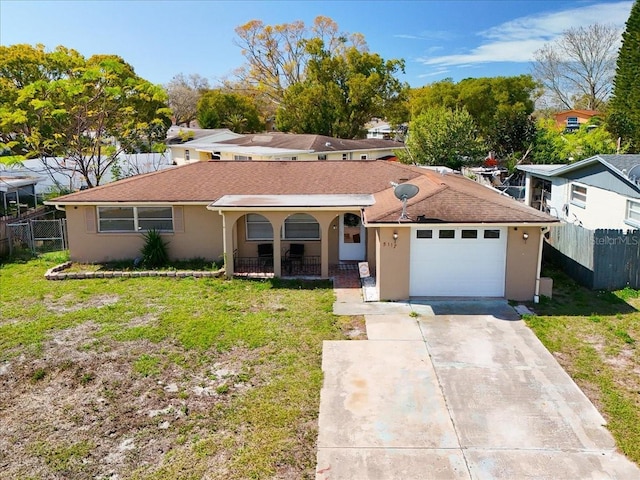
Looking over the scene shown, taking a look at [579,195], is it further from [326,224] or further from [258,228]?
[258,228]

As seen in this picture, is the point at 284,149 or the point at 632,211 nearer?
the point at 632,211

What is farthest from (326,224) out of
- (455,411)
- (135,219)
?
(455,411)

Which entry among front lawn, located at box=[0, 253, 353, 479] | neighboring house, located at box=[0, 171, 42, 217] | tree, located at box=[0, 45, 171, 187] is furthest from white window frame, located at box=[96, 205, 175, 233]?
tree, located at box=[0, 45, 171, 187]

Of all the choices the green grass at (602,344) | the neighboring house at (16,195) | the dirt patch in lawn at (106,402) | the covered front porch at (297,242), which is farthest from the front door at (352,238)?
the neighboring house at (16,195)

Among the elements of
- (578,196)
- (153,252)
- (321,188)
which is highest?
(321,188)

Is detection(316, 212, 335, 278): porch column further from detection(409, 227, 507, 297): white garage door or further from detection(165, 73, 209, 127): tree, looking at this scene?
detection(165, 73, 209, 127): tree

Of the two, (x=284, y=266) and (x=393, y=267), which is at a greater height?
(x=393, y=267)
